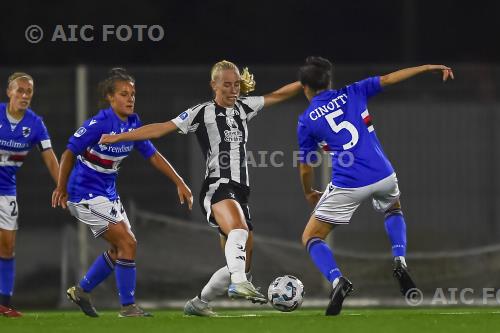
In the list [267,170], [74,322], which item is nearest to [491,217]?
[267,170]

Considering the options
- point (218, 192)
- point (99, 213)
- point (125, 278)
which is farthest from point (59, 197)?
point (218, 192)

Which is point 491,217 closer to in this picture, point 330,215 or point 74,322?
point 330,215

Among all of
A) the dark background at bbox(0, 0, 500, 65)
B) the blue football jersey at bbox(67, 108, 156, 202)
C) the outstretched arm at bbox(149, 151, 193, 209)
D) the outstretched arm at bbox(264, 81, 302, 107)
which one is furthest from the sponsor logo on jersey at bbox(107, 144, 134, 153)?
the dark background at bbox(0, 0, 500, 65)

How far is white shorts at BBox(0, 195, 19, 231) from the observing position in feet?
36.2

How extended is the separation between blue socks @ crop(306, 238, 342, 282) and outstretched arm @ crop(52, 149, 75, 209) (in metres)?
1.91

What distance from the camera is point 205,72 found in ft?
47.8

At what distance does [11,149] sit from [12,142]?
7 cm

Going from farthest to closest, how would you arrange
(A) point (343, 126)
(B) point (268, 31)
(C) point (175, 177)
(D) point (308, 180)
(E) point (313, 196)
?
1. (B) point (268, 31)
2. (C) point (175, 177)
3. (E) point (313, 196)
4. (D) point (308, 180)
5. (A) point (343, 126)

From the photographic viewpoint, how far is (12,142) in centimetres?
1103

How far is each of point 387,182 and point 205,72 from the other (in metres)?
4.63

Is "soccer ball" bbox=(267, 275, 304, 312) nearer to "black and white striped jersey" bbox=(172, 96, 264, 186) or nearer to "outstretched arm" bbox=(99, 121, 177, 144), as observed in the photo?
"black and white striped jersey" bbox=(172, 96, 264, 186)

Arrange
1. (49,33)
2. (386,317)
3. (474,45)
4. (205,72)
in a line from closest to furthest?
(386,317)
(205,72)
(49,33)
(474,45)

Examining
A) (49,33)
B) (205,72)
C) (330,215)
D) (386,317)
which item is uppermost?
(49,33)

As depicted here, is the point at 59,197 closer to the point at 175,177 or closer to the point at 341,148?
the point at 175,177
